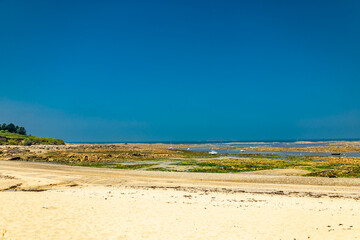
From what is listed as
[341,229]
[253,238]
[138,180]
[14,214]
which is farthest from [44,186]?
[341,229]

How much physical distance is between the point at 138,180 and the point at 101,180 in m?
4.24

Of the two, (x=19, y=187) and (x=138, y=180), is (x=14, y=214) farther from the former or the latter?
(x=138, y=180)

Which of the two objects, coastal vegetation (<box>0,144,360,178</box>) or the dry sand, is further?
coastal vegetation (<box>0,144,360,178</box>)

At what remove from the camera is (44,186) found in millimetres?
25344

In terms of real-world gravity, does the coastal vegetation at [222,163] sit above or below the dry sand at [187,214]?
above

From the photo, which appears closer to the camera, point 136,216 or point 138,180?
point 136,216

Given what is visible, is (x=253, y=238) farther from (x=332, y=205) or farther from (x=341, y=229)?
(x=332, y=205)

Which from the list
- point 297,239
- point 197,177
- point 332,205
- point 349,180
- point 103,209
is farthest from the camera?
point 197,177

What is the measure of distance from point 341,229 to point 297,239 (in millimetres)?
2899

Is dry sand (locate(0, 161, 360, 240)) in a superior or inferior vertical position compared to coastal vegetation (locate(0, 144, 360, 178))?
inferior

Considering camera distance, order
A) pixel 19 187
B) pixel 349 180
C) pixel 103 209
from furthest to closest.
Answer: pixel 349 180
pixel 19 187
pixel 103 209

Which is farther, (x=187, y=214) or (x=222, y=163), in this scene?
(x=222, y=163)

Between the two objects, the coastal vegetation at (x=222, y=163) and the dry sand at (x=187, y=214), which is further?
the coastal vegetation at (x=222, y=163)

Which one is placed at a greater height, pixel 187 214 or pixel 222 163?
pixel 222 163
